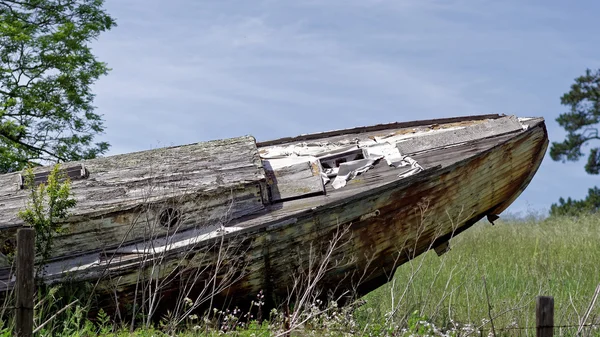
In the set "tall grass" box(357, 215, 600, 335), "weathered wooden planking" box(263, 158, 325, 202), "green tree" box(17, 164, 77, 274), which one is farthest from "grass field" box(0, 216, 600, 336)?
"weathered wooden planking" box(263, 158, 325, 202)

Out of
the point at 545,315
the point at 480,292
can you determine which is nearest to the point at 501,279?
the point at 480,292

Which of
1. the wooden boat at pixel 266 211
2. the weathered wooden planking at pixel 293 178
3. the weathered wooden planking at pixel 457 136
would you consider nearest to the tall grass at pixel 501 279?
the wooden boat at pixel 266 211

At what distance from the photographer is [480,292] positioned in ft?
32.2

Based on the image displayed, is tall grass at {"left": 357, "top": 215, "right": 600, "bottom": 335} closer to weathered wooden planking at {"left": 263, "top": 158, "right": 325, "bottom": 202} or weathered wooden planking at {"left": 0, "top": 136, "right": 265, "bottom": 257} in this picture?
weathered wooden planking at {"left": 263, "top": 158, "right": 325, "bottom": 202}

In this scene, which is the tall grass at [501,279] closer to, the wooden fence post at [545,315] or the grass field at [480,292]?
the grass field at [480,292]

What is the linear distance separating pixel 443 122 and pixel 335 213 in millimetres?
3586

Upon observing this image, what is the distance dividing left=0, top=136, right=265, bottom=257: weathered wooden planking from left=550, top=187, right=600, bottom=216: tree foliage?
1774cm

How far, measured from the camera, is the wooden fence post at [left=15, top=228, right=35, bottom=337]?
5531 mm

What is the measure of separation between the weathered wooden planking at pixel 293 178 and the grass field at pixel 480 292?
149 centimetres

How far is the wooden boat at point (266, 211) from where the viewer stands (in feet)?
27.3

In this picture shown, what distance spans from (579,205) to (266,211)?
62.7 feet

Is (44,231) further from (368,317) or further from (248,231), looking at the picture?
(368,317)

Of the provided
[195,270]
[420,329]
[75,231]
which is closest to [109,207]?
[75,231]

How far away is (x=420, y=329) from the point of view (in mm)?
7246
